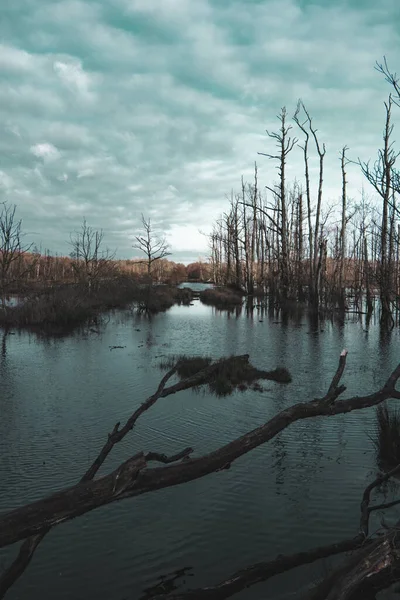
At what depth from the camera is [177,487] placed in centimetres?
548

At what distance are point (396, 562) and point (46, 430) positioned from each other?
19.3 feet

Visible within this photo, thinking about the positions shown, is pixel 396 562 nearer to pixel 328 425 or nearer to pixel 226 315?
pixel 328 425

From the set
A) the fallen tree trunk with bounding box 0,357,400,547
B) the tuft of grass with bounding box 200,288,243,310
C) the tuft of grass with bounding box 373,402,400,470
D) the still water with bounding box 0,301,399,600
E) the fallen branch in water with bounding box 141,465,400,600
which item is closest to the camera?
the fallen tree trunk with bounding box 0,357,400,547

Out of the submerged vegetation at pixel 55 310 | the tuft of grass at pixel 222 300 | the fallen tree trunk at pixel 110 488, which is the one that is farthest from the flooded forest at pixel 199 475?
the tuft of grass at pixel 222 300

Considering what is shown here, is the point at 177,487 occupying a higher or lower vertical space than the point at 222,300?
lower

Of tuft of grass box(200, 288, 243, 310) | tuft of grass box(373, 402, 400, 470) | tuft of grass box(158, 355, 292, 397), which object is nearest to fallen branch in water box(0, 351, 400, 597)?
tuft of grass box(373, 402, 400, 470)

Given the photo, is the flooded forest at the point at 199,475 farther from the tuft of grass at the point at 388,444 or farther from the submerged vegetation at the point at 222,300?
the submerged vegetation at the point at 222,300

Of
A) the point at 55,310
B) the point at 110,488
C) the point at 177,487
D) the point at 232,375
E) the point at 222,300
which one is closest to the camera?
the point at 110,488

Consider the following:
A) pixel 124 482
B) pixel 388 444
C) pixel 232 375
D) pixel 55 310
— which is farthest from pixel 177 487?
pixel 55 310

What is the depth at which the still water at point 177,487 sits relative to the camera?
12.6 ft

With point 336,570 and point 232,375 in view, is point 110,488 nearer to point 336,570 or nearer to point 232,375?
point 336,570

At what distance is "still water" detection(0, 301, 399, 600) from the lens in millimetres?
3838

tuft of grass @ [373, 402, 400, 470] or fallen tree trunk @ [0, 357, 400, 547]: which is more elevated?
fallen tree trunk @ [0, 357, 400, 547]

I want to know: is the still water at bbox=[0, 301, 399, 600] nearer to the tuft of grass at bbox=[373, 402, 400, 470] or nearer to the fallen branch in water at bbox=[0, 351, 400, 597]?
the tuft of grass at bbox=[373, 402, 400, 470]
